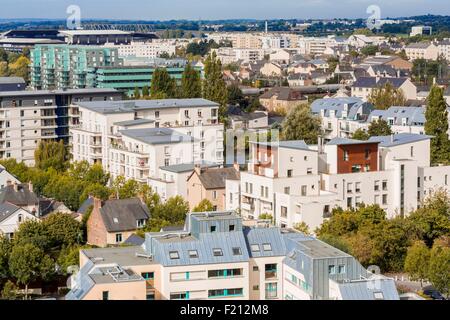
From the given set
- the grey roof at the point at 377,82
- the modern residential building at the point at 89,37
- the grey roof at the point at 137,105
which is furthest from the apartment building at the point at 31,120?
the modern residential building at the point at 89,37

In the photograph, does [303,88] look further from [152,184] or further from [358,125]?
[152,184]

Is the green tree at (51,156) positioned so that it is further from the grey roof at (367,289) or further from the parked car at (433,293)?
the grey roof at (367,289)

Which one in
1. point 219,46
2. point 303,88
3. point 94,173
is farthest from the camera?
point 219,46

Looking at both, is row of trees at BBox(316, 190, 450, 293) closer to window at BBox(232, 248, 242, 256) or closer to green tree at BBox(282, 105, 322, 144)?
window at BBox(232, 248, 242, 256)

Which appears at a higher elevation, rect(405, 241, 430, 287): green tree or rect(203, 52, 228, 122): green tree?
rect(203, 52, 228, 122): green tree

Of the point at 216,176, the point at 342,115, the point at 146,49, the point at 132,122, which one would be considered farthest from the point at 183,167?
the point at 146,49

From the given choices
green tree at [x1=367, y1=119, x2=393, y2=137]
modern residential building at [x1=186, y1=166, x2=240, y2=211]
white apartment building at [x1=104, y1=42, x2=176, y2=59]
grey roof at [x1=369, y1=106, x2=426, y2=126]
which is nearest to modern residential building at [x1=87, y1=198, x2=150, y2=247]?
modern residential building at [x1=186, y1=166, x2=240, y2=211]
